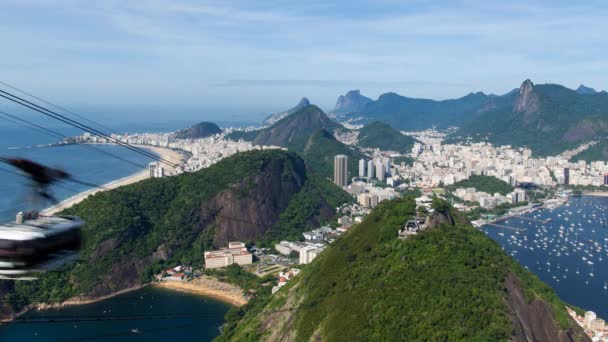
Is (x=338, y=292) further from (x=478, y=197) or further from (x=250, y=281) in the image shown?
(x=478, y=197)

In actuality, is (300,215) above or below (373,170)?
below

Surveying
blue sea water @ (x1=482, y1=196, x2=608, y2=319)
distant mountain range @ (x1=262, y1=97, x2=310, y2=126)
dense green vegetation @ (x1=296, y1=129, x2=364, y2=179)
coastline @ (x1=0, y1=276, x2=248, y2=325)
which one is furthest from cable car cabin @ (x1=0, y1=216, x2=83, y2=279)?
distant mountain range @ (x1=262, y1=97, x2=310, y2=126)

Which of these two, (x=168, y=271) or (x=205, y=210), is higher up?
(x=205, y=210)

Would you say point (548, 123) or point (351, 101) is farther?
point (351, 101)

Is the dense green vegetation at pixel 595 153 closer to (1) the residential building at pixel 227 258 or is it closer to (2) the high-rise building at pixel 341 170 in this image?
(2) the high-rise building at pixel 341 170

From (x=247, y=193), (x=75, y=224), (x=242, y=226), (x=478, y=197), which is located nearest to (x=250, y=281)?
(x=242, y=226)

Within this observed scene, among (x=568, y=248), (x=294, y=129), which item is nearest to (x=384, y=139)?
(x=294, y=129)

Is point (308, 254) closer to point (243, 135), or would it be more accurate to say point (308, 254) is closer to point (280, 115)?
point (243, 135)
